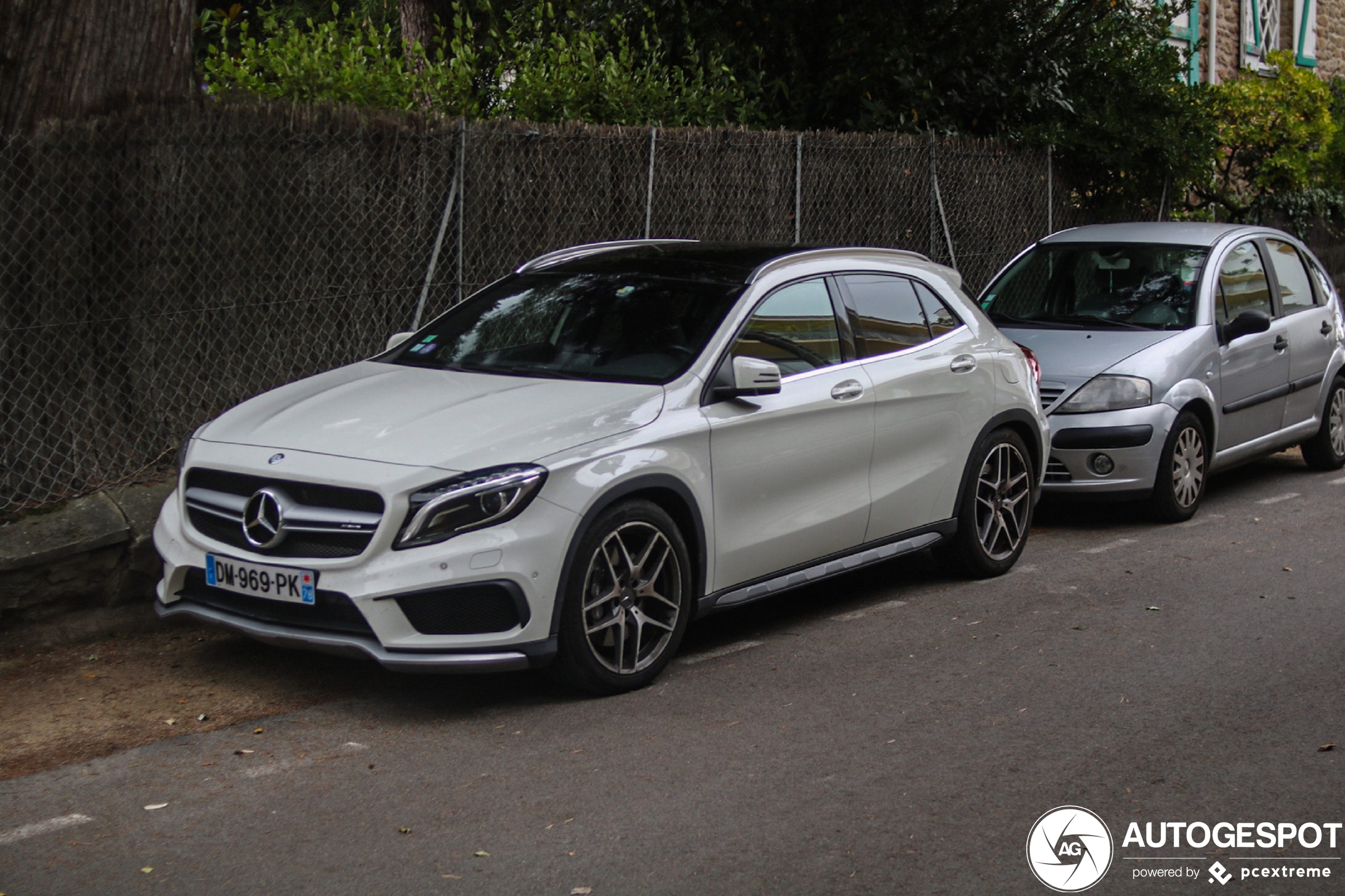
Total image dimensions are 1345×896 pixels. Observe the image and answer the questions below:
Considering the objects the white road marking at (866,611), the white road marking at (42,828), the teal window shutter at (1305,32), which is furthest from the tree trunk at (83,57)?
the teal window shutter at (1305,32)

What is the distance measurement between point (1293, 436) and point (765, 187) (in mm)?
4289

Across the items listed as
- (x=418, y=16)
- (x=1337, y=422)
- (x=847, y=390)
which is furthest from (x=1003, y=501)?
(x=418, y=16)

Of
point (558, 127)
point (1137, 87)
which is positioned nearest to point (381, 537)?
point (558, 127)

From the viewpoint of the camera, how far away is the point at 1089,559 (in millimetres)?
8422

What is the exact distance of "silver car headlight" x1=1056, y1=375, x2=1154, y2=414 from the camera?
9133mm

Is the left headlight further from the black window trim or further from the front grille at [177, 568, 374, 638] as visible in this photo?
the black window trim

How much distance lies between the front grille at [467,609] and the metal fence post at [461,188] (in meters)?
4.20

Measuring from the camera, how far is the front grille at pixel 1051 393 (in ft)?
30.2

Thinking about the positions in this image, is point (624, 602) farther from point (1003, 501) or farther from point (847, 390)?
point (1003, 501)

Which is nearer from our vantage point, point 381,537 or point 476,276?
point 381,537

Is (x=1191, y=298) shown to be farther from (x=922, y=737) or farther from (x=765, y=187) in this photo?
(x=922, y=737)

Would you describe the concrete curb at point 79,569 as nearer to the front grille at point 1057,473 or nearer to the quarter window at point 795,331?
the quarter window at point 795,331

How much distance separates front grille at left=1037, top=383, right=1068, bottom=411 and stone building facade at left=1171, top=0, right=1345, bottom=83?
52.0 ft

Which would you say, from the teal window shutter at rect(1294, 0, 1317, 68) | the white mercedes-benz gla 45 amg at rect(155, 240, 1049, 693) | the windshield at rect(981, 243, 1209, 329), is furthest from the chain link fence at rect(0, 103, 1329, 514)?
the teal window shutter at rect(1294, 0, 1317, 68)
